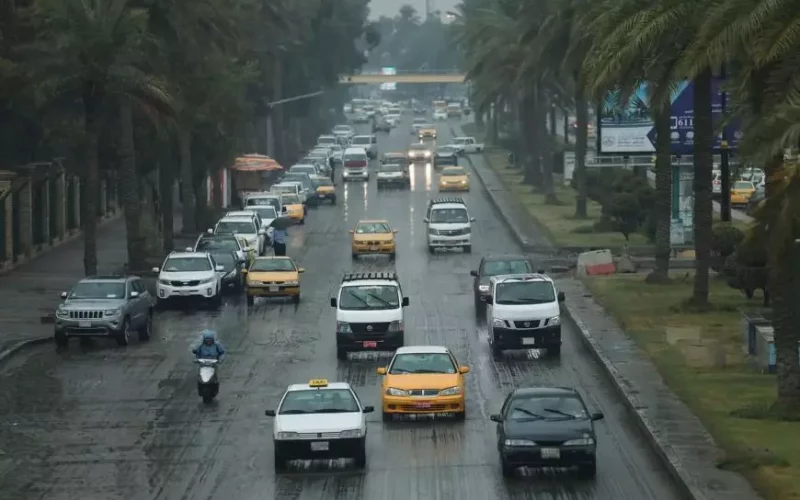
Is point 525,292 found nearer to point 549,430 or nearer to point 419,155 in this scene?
point 549,430

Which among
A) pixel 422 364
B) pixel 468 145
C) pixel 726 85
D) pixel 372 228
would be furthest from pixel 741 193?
pixel 422 364

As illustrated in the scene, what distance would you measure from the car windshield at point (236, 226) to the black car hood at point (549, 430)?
125 ft

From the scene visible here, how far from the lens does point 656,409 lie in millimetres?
30547

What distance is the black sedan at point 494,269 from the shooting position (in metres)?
45.7

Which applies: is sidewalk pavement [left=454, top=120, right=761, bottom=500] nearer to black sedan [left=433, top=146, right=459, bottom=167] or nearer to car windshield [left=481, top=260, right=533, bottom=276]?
car windshield [left=481, top=260, right=533, bottom=276]

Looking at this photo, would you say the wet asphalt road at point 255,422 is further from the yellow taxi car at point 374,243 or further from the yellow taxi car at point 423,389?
the yellow taxi car at point 374,243

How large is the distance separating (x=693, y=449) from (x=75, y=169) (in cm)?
3967

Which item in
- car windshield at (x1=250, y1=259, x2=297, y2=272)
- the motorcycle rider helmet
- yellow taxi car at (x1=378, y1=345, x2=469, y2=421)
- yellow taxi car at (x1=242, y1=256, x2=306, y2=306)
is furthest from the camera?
car windshield at (x1=250, y1=259, x2=297, y2=272)

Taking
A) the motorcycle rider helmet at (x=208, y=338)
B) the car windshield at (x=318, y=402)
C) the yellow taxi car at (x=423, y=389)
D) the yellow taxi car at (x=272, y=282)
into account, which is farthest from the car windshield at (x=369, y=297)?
the car windshield at (x=318, y=402)

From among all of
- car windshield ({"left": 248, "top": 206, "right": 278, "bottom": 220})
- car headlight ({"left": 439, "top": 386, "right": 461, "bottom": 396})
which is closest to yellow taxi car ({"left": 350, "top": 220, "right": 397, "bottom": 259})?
car windshield ({"left": 248, "top": 206, "right": 278, "bottom": 220})

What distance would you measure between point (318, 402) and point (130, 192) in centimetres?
3328

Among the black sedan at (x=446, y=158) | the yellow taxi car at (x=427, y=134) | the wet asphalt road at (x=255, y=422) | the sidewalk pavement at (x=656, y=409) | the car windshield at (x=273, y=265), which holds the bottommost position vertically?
the wet asphalt road at (x=255, y=422)

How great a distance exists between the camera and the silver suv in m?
40.9

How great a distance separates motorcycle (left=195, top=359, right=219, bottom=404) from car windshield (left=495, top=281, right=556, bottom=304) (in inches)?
345
